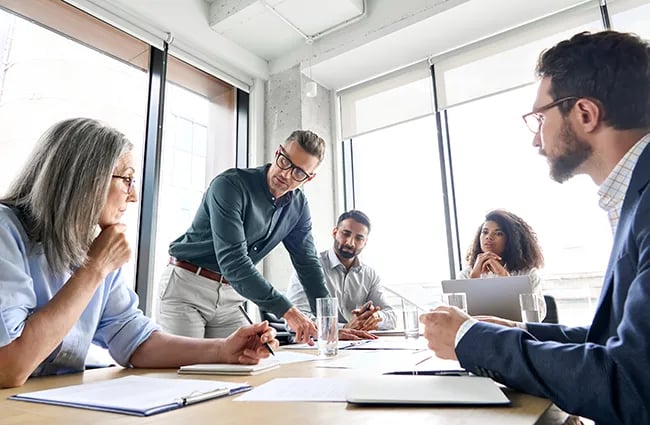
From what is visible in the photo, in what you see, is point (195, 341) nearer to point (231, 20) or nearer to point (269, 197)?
point (269, 197)

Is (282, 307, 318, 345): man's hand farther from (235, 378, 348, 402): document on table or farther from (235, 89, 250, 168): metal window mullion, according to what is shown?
(235, 89, 250, 168): metal window mullion

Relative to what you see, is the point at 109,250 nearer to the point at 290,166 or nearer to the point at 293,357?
the point at 293,357

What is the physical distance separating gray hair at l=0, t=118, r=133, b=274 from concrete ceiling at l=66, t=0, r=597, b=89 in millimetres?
1967

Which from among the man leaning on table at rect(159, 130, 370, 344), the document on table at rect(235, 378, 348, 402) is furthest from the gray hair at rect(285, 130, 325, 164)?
the document on table at rect(235, 378, 348, 402)

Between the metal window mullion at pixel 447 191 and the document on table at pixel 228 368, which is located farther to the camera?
the metal window mullion at pixel 447 191

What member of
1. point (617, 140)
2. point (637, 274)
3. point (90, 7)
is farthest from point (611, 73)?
point (90, 7)

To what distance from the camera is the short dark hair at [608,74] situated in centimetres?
98

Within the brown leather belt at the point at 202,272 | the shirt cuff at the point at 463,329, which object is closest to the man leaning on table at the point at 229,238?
the brown leather belt at the point at 202,272

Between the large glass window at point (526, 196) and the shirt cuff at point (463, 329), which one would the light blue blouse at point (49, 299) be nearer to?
the shirt cuff at point (463, 329)

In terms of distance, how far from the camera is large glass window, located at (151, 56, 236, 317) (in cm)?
301

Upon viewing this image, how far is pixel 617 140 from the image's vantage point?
98cm

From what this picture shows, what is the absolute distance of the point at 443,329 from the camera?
0.82m

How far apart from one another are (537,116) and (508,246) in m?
1.66

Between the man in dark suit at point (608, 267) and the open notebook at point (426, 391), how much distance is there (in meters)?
0.05
